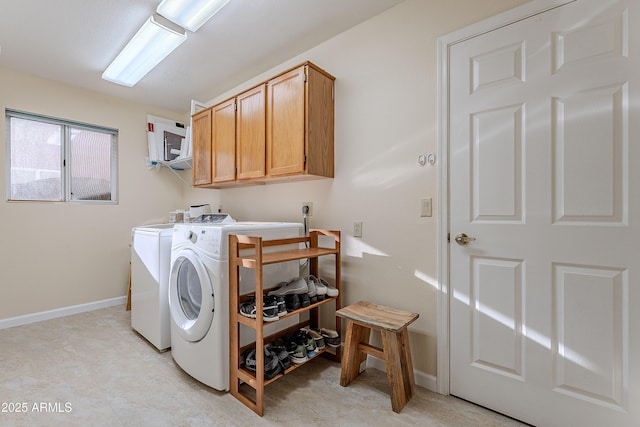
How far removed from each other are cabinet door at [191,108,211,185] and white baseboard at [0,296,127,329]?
1.74 meters

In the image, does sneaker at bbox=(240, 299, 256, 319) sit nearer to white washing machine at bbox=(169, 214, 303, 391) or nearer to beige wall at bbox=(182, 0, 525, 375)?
white washing machine at bbox=(169, 214, 303, 391)

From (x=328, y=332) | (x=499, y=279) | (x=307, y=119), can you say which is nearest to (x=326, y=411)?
(x=328, y=332)

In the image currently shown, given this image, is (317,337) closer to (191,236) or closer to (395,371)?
(395,371)

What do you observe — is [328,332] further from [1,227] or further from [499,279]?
[1,227]

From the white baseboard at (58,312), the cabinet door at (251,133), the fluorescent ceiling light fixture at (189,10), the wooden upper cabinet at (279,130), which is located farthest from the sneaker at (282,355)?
the white baseboard at (58,312)

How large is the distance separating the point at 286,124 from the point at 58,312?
10.1 feet

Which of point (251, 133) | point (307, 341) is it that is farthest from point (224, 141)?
point (307, 341)

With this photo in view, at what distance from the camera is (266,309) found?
5.31ft

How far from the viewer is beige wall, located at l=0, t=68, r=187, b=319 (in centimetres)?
272

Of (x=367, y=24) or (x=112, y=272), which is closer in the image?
(x=367, y=24)

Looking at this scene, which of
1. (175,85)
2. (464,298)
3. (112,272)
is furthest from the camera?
(112,272)

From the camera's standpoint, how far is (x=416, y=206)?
1812 millimetres

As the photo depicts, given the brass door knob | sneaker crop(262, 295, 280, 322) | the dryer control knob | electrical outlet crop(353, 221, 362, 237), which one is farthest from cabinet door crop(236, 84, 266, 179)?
the brass door knob

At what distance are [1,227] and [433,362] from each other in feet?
12.7
